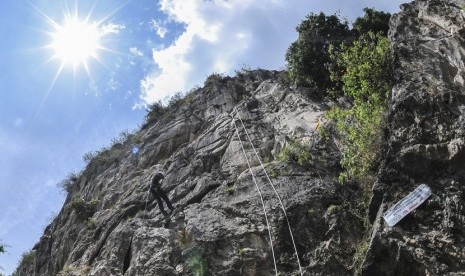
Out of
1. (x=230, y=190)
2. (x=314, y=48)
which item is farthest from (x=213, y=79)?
(x=230, y=190)

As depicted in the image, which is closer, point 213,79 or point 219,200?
point 219,200

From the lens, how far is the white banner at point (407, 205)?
31.1 feet

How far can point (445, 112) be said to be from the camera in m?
10.3

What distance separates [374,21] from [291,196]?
10.3 meters

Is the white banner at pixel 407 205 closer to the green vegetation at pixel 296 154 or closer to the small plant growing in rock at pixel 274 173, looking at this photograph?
the green vegetation at pixel 296 154

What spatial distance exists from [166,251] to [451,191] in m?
6.98

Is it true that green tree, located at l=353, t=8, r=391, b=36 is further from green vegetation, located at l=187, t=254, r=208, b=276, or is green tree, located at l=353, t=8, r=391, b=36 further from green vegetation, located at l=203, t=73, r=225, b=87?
green vegetation, located at l=187, t=254, r=208, b=276

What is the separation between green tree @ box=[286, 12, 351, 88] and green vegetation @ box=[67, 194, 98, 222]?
31.1 feet

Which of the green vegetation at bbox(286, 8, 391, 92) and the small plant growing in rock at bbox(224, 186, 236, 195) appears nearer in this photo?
the small plant growing in rock at bbox(224, 186, 236, 195)

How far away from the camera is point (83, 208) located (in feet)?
60.0

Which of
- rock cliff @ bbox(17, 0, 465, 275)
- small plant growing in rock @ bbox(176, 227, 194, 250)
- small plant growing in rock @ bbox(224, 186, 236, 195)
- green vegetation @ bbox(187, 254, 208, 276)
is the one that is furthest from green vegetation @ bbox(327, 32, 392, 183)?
small plant growing in rock @ bbox(176, 227, 194, 250)

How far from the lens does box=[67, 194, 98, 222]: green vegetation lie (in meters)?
18.1

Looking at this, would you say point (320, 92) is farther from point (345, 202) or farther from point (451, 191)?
point (451, 191)

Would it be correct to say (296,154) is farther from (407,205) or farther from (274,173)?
(407,205)
